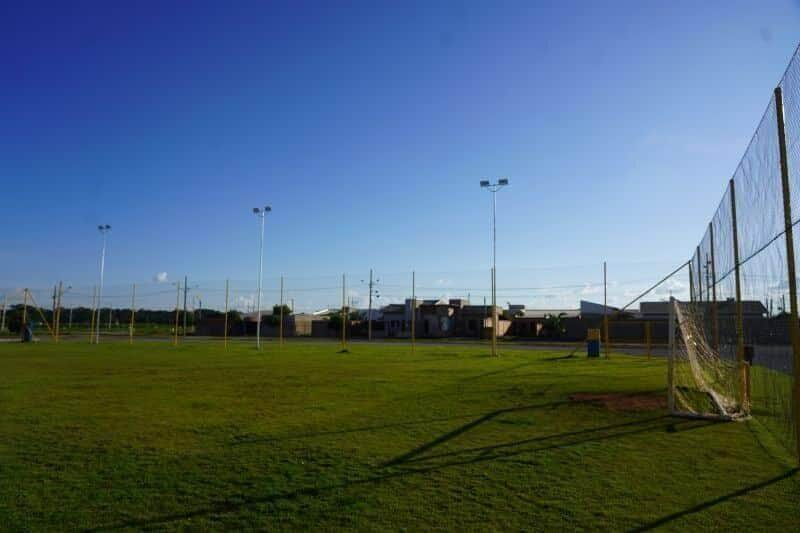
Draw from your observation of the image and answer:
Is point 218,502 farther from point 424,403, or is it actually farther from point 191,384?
point 191,384

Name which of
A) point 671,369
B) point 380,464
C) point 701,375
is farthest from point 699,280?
point 380,464

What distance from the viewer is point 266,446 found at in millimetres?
8055

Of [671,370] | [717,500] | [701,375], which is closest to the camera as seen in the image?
[717,500]

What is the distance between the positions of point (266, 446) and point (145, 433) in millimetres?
2179

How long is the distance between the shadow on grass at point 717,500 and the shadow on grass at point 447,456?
2.41 meters

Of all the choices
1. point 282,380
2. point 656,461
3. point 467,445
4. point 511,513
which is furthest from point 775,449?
point 282,380

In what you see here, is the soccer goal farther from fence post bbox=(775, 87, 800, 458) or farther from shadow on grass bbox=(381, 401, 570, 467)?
fence post bbox=(775, 87, 800, 458)

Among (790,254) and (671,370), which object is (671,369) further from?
(790,254)

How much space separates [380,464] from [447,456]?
0.96 m

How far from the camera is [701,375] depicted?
1442 cm

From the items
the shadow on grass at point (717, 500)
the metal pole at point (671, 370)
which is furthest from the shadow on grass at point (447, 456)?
the shadow on grass at point (717, 500)

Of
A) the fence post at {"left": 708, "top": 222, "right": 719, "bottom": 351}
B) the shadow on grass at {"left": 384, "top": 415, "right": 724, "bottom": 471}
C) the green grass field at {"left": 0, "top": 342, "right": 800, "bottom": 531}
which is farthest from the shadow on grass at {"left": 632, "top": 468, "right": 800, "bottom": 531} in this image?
the fence post at {"left": 708, "top": 222, "right": 719, "bottom": 351}

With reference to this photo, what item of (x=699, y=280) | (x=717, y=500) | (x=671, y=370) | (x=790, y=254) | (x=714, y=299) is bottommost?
(x=717, y=500)

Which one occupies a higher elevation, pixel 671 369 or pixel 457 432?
pixel 671 369
